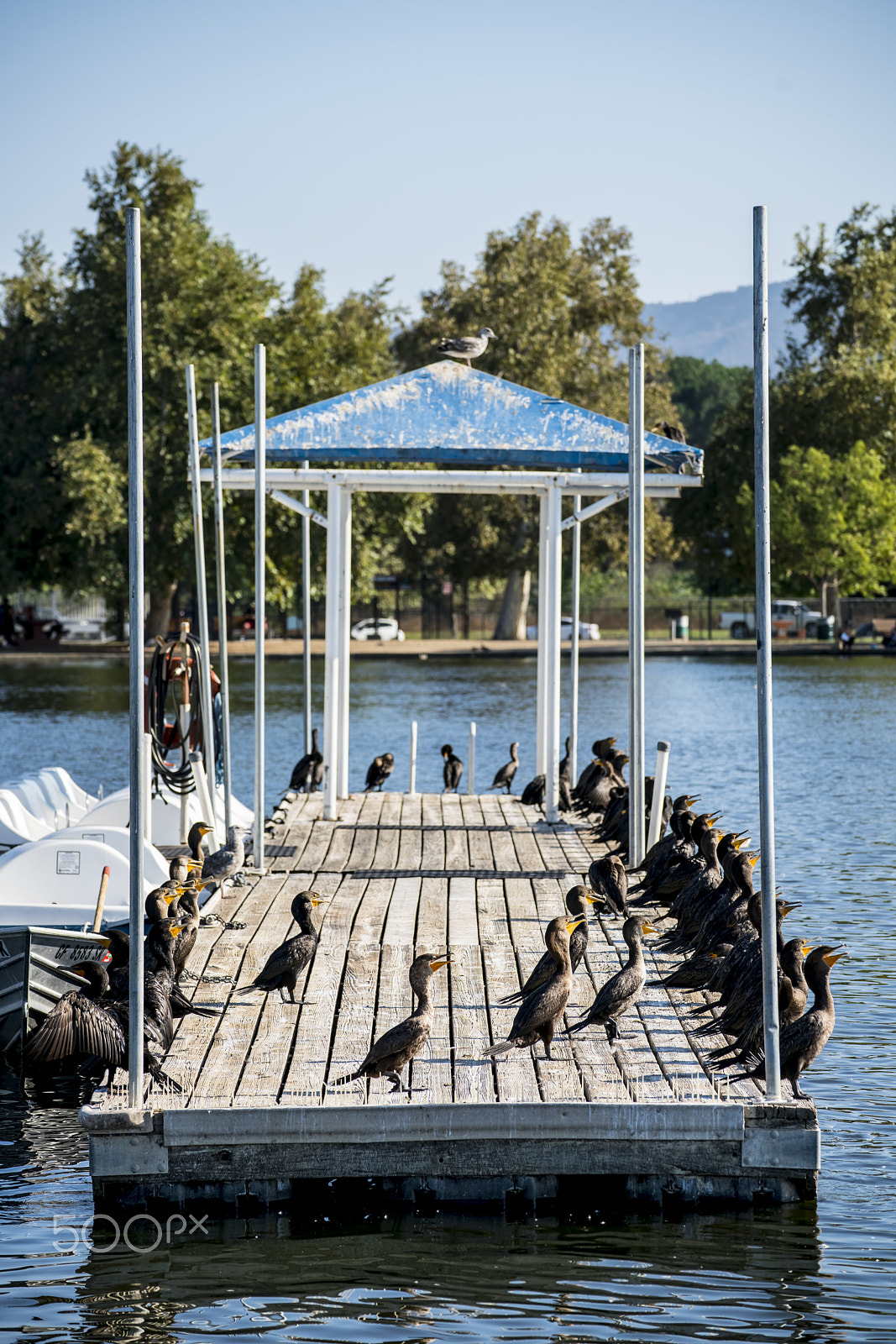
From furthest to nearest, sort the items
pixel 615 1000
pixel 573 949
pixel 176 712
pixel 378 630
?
pixel 378 630, pixel 176 712, pixel 573 949, pixel 615 1000

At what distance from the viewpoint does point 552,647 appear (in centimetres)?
1536

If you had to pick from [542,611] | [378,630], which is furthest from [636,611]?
[378,630]

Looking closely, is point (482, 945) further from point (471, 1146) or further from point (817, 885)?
point (817, 885)

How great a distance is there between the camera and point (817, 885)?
16891mm

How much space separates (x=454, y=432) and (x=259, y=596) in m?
2.33

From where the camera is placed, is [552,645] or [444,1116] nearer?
[444,1116]

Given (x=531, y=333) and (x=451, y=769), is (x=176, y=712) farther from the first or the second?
(x=531, y=333)

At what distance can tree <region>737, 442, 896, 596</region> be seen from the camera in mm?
66000

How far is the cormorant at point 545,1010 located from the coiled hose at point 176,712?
705 cm

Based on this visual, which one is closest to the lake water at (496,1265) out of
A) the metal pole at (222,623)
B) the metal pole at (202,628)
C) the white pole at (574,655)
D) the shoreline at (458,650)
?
the metal pole at (222,623)

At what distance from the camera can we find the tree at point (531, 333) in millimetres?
61500

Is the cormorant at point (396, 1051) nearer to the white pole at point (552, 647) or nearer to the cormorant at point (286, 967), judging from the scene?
the cormorant at point (286, 967)

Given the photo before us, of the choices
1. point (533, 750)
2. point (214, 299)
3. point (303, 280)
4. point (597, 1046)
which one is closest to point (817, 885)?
point (597, 1046)

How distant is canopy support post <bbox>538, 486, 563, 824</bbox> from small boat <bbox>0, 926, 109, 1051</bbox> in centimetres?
495
